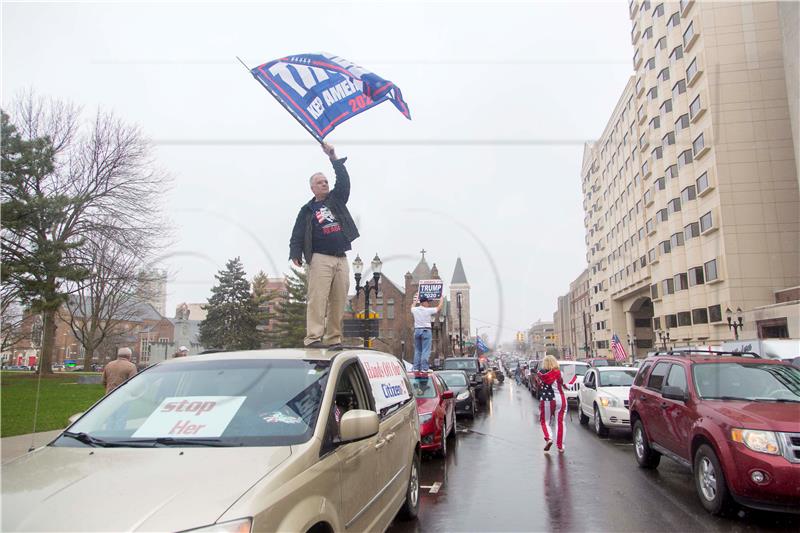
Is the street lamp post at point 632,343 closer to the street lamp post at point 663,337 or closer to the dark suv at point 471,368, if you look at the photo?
the street lamp post at point 663,337

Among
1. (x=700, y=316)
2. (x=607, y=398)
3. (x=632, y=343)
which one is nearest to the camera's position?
(x=607, y=398)

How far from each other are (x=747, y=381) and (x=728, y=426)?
1407 millimetres

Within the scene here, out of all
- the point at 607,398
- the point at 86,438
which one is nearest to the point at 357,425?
the point at 86,438

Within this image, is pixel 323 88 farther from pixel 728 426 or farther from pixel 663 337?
pixel 663 337

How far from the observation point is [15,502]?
2.43m

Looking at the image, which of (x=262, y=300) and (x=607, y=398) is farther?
(x=262, y=300)

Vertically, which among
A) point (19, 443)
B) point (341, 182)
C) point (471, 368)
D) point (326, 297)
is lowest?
point (19, 443)

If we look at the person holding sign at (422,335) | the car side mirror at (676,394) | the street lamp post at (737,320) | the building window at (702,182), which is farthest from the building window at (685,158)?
the car side mirror at (676,394)

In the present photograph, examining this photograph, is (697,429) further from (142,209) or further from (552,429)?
(142,209)

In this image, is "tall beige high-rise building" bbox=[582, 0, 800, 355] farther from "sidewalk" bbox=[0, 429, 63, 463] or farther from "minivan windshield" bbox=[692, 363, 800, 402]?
"sidewalk" bbox=[0, 429, 63, 463]

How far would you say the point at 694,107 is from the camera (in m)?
41.8

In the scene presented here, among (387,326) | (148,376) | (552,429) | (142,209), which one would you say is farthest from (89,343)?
(148,376)

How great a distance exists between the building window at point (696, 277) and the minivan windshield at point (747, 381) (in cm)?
4175

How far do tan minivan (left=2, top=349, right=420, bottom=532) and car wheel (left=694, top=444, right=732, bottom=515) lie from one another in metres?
3.61
